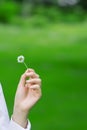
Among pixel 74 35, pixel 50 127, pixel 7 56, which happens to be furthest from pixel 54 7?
pixel 50 127

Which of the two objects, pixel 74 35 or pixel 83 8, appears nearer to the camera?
pixel 74 35

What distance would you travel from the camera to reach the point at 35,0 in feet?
176

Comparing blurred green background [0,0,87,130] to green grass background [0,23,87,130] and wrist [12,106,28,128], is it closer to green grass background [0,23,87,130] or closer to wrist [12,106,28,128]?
green grass background [0,23,87,130]

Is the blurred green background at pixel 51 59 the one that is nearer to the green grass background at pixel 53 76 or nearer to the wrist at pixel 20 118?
the green grass background at pixel 53 76

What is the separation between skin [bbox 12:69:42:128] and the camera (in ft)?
12.6

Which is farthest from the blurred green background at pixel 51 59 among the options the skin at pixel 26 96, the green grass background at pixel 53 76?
the skin at pixel 26 96

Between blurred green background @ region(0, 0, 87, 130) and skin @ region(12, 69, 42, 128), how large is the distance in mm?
6296

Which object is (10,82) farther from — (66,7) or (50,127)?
(66,7)

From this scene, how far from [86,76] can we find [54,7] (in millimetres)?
36088

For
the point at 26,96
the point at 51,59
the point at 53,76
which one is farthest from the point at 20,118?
the point at 51,59

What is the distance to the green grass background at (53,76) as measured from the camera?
1100cm

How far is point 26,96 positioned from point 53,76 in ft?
42.1

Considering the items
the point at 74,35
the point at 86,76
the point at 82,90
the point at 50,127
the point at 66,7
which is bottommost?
the point at 66,7

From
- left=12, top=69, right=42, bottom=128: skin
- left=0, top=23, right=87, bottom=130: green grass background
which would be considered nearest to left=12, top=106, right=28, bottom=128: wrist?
left=12, top=69, right=42, bottom=128: skin
